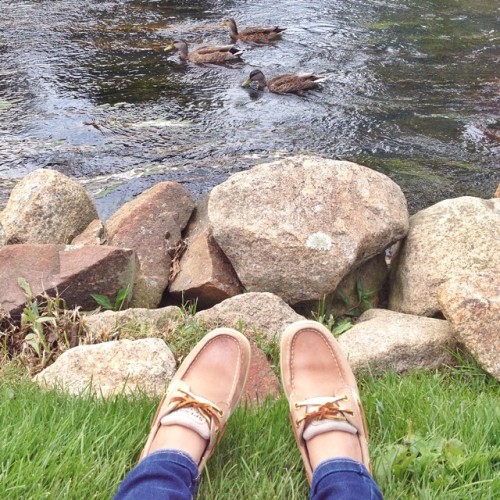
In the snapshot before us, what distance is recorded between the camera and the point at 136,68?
930 centimetres

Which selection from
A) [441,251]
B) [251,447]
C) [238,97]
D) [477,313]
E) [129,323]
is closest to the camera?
[251,447]

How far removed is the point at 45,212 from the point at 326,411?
3.15 m

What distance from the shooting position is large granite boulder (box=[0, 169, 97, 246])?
16.1ft

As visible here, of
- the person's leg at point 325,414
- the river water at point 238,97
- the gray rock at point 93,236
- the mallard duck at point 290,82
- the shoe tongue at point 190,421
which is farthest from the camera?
the mallard duck at point 290,82

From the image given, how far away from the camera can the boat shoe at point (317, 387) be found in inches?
97.3

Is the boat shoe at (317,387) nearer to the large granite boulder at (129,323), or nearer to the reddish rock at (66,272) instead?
the large granite boulder at (129,323)

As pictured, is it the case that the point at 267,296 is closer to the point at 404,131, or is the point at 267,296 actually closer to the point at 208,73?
the point at 404,131

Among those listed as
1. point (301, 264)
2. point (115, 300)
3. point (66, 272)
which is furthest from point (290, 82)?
point (66, 272)

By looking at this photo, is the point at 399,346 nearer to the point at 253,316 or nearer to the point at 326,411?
the point at 253,316

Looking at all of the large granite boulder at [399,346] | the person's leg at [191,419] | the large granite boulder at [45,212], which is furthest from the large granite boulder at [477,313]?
the large granite boulder at [45,212]

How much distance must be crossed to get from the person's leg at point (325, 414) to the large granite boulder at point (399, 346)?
1.54 ft

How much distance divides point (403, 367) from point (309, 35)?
855cm

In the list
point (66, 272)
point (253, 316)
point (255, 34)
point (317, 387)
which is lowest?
point (255, 34)

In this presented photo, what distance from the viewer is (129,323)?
361 centimetres
